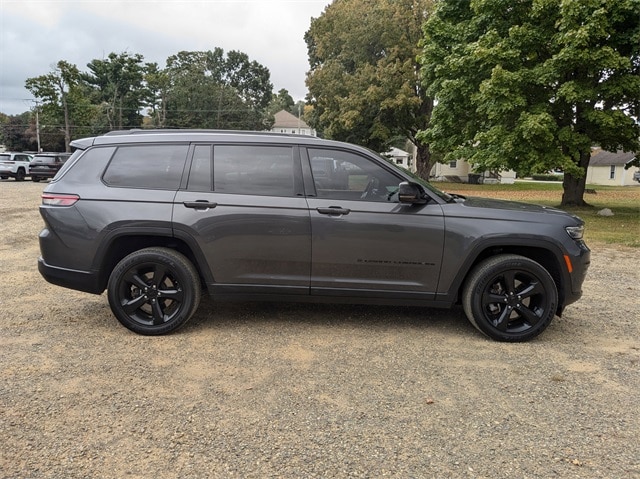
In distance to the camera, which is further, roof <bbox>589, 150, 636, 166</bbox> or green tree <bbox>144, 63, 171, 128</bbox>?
green tree <bbox>144, 63, 171, 128</bbox>

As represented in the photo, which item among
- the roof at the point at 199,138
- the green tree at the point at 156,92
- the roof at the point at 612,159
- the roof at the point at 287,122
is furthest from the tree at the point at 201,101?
the roof at the point at 199,138

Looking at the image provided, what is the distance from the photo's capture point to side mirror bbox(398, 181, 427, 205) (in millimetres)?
4180

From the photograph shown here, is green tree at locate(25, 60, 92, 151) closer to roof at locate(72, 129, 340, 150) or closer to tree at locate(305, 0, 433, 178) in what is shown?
tree at locate(305, 0, 433, 178)

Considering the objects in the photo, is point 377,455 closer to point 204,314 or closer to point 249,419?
point 249,419

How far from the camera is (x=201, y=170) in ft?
14.4

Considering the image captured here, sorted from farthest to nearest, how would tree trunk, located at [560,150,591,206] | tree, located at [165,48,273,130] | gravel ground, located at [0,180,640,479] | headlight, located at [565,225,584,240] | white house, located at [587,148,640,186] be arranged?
tree, located at [165,48,273,130] → white house, located at [587,148,640,186] → tree trunk, located at [560,150,591,206] → headlight, located at [565,225,584,240] → gravel ground, located at [0,180,640,479]

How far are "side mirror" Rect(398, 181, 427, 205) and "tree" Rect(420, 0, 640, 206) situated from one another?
1085 cm

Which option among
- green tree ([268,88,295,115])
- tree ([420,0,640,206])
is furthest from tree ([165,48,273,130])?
tree ([420,0,640,206])

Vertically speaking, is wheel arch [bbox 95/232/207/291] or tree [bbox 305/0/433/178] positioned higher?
tree [bbox 305/0/433/178]

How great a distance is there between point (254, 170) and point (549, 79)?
41.5 ft

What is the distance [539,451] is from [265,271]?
2600 mm

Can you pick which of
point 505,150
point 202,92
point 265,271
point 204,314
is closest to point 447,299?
point 265,271

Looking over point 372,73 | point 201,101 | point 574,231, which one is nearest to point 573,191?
point 574,231

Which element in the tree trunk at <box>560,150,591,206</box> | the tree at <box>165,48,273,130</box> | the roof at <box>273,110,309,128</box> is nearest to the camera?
the tree trunk at <box>560,150,591,206</box>
